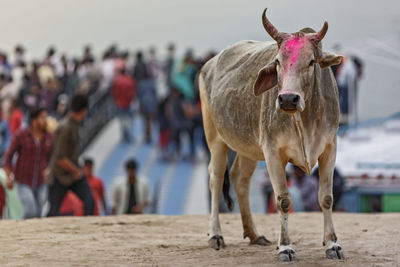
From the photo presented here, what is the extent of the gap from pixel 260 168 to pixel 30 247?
6354mm

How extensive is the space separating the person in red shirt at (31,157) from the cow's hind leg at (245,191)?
3.76 meters

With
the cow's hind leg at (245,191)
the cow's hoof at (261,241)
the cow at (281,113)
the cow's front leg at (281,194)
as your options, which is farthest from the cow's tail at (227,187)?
the cow's front leg at (281,194)

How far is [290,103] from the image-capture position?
6465 millimetres

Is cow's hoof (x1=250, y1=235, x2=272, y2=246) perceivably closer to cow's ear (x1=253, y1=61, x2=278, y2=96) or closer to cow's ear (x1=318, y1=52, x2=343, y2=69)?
cow's ear (x1=253, y1=61, x2=278, y2=96)

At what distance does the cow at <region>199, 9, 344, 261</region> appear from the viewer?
677 centimetres

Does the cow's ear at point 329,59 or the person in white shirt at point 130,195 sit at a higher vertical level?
the cow's ear at point 329,59

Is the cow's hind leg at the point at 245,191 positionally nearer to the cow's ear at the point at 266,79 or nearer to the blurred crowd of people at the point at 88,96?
the cow's ear at the point at 266,79

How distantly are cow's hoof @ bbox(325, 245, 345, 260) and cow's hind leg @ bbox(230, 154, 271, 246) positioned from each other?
1125 mm

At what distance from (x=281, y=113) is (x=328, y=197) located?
2.80ft

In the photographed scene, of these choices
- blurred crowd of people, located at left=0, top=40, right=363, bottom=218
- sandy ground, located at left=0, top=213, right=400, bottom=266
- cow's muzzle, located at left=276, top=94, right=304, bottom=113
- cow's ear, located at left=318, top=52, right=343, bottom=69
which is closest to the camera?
cow's muzzle, located at left=276, top=94, right=304, bottom=113

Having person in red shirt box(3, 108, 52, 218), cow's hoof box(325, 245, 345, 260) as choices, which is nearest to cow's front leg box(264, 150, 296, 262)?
cow's hoof box(325, 245, 345, 260)

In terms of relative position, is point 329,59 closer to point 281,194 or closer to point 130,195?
point 281,194

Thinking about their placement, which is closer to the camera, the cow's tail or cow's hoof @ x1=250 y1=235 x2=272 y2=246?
cow's hoof @ x1=250 y1=235 x2=272 y2=246

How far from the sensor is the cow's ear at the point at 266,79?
276 inches
